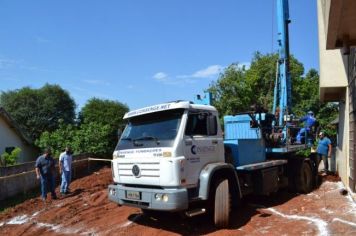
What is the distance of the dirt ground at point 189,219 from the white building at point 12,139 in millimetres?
14000

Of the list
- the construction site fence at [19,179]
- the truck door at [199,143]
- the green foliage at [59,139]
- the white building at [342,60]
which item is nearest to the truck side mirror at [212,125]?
the truck door at [199,143]

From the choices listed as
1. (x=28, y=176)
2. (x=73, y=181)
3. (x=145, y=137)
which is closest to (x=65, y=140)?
(x=73, y=181)

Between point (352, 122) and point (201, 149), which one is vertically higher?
point (352, 122)

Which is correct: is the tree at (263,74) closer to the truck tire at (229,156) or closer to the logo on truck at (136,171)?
the truck tire at (229,156)

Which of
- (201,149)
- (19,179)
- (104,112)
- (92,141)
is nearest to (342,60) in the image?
(201,149)

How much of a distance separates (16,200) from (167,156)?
7.86 m

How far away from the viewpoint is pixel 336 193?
1223cm

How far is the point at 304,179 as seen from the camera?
13.0 metres

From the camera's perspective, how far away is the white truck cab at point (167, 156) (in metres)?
8.12

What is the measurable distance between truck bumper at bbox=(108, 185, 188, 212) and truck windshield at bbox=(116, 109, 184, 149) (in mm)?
885

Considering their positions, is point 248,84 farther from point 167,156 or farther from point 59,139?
point 167,156

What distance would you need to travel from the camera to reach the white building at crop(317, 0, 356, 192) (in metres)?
7.04

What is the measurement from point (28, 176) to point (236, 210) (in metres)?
8.80

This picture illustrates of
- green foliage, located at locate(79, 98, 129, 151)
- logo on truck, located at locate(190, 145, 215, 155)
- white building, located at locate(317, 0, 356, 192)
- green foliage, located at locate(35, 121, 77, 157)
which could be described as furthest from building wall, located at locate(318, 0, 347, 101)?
green foliage, located at locate(79, 98, 129, 151)
